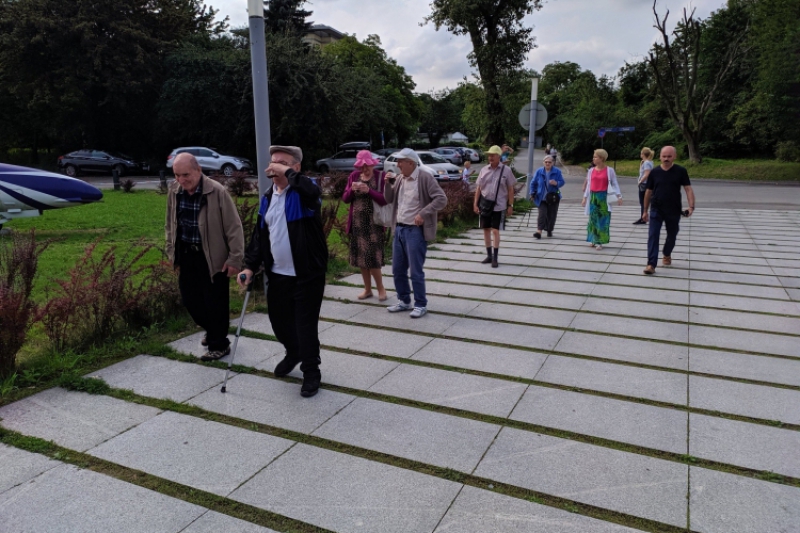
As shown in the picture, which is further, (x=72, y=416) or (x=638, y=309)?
(x=638, y=309)

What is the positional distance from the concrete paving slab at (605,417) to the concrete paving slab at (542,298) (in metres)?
2.49

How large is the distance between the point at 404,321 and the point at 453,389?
1.74m

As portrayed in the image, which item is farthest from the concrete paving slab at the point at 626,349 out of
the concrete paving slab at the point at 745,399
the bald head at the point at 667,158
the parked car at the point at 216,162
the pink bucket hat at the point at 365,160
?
the parked car at the point at 216,162

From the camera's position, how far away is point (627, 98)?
56.8 metres

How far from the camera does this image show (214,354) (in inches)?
186

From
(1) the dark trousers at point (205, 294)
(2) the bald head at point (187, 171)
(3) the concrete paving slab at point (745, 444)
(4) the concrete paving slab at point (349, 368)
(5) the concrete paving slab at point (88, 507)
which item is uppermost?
(2) the bald head at point (187, 171)

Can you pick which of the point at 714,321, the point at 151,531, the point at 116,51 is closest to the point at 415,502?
the point at 151,531

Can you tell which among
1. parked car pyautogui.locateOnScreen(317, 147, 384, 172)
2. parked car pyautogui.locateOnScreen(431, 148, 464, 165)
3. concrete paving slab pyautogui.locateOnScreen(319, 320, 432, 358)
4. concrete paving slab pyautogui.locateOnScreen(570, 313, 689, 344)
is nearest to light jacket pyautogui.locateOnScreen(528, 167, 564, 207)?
concrete paving slab pyautogui.locateOnScreen(570, 313, 689, 344)

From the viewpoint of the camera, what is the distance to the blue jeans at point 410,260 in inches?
231

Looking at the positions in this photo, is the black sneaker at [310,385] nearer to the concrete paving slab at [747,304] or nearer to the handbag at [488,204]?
the concrete paving slab at [747,304]

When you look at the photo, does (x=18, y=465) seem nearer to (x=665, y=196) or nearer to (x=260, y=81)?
(x=260, y=81)

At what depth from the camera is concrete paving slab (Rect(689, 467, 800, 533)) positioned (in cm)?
259

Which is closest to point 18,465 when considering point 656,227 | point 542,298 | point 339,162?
point 542,298

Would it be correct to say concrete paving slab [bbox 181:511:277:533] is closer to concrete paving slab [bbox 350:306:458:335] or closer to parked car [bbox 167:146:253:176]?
concrete paving slab [bbox 350:306:458:335]
